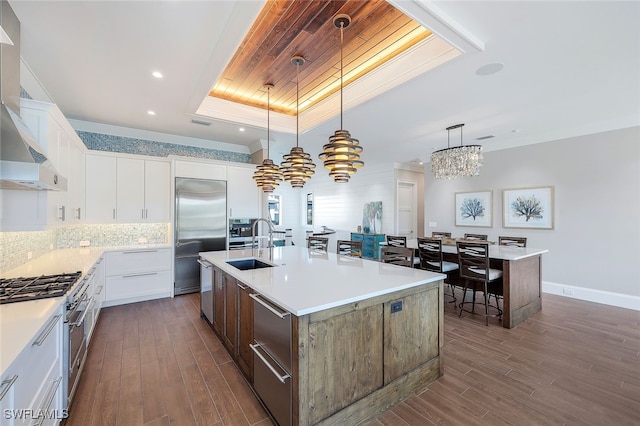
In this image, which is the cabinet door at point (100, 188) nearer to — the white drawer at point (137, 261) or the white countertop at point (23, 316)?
the white drawer at point (137, 261)

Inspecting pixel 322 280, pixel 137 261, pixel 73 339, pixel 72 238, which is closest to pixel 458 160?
pixel 322 280

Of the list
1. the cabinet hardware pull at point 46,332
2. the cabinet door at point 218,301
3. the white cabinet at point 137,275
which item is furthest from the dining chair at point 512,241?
the white cabinet at point 137,275

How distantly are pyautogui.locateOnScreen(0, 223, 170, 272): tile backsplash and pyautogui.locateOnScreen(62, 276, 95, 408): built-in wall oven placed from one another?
88 centimetres

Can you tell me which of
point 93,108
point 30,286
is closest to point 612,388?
point 30,286

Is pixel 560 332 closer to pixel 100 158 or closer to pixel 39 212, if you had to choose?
pixel 39 212

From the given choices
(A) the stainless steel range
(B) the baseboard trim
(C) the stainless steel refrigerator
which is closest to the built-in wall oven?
(A) the stainless steel range

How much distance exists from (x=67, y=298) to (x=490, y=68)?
3990 mm

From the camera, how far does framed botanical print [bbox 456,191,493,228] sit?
5.64 metres

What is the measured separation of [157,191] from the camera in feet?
15.5

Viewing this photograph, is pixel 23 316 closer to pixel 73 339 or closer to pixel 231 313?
pixel 73 339

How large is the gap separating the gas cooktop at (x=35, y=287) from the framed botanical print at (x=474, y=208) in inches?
253

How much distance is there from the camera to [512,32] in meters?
2.15

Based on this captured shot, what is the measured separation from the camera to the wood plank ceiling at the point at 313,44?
2.28 metres

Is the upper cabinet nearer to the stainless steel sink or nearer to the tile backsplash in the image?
the tile backsplash
